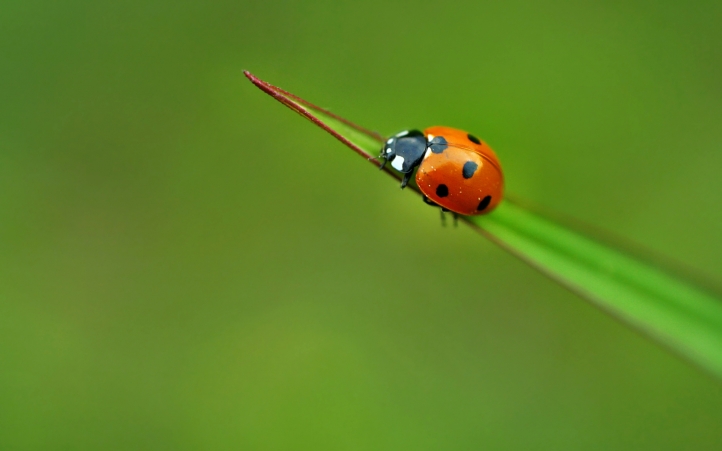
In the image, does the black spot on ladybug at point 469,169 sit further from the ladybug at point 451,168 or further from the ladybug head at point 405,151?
the ladybug head at point 405,151

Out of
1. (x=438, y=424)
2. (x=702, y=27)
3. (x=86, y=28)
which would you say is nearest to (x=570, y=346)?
(x=438, y=424)

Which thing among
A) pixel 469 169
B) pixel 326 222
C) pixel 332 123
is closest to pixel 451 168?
pixel 469 169

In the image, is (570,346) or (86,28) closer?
(570,346)

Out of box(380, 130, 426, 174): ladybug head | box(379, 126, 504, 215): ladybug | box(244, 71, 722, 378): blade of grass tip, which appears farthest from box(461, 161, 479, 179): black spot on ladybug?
box(244, 71, 722, 378): blade of grass tip

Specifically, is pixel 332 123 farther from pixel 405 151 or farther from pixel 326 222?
pixel 326 222

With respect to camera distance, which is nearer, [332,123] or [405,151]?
[332,123]

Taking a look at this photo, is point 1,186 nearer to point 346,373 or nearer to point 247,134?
point 247,134
